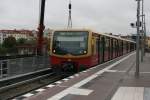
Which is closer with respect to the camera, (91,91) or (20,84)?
(91,91)

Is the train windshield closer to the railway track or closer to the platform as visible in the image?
the railway track

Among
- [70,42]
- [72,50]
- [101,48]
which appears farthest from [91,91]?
[101,48]

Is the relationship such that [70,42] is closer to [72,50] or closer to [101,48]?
[72,50]

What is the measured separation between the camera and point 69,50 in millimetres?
25656

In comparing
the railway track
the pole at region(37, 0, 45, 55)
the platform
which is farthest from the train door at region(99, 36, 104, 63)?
the platform

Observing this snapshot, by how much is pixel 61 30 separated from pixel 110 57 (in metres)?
12.3

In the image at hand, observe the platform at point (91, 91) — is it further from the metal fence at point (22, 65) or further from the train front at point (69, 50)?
the train front at point (69, 50)

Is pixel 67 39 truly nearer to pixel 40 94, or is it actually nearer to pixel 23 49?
pixel 23 49

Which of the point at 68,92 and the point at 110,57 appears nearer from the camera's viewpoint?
the point at 68,92

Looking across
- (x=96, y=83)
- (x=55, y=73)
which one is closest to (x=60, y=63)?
(x=55, y=73)

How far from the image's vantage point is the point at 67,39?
25922 mm

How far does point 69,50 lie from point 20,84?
681 centimetres

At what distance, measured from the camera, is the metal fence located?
1953cm

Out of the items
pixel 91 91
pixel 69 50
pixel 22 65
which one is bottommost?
pixel 91 91
